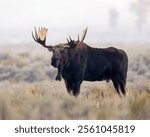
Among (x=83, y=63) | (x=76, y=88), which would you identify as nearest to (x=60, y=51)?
(x=83, y=63)

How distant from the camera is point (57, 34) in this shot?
1150 inches

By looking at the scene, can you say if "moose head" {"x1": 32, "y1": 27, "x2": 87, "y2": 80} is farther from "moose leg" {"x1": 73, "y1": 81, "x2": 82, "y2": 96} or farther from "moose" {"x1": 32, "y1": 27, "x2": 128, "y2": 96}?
"moose leg" {"x1": 73, "y1": 81, "x2": 82, "y2": 96}

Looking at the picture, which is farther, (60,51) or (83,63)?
(83,63)

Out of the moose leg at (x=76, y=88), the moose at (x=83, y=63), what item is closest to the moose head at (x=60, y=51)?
the moose at (x=83, y=63)

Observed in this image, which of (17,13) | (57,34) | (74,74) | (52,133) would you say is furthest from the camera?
(57,34)

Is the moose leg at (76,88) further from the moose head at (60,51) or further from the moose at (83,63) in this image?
the moose head at (60,51)

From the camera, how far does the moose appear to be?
39.3 ft

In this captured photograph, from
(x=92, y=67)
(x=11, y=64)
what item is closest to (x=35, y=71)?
(x=11, y=64)

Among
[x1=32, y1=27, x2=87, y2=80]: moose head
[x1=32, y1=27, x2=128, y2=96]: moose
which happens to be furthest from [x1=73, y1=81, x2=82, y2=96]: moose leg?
[x1=32, y1=27, x2=87, y2=80]: moose head

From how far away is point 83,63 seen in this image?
12320 millimetres

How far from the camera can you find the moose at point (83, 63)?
12.0 metres

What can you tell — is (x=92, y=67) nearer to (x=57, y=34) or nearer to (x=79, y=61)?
(x=79, y=61)

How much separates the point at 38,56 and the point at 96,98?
1244 cm

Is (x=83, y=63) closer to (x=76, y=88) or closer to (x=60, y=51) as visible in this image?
(x=76, y=88)
